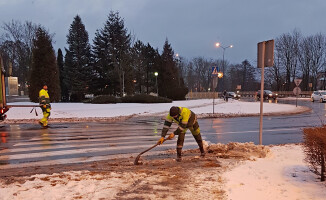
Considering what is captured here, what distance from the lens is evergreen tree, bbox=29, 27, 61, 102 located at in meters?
26.0

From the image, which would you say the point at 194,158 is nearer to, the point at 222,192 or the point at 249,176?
the point at 249,176

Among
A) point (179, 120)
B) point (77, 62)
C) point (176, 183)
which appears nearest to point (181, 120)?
point (179, 120)

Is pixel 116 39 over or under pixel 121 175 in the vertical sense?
over

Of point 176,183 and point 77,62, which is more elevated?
point 77,62

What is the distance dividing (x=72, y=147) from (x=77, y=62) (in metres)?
32.7

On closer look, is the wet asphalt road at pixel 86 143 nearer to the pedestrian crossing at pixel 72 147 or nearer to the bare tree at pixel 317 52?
the pedestrian crossing at pixel 72 147

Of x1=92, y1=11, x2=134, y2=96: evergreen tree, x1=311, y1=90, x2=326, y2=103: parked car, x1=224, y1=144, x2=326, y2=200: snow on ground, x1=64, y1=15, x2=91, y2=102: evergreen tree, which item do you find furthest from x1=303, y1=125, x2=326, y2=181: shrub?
x1=64, y1=15, x2=91, y2=102: evergreen tree

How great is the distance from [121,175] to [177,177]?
103 centimetres

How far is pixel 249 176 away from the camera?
484cm

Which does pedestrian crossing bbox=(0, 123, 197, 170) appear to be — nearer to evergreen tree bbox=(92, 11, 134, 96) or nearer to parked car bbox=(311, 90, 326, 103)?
evergreen tree bbox=(92, 11, 134, 96)

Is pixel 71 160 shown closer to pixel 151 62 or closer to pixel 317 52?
pixel 151 62

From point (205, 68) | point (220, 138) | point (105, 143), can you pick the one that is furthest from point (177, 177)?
point (205, 68)

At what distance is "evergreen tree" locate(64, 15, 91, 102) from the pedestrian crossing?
28138 mm

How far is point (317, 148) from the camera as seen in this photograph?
14.1ft
